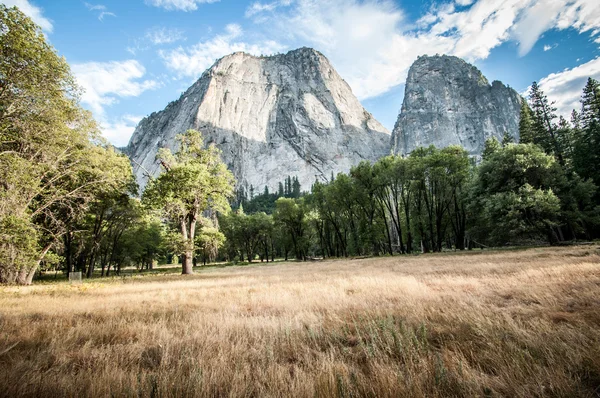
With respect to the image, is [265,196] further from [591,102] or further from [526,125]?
[591,102]

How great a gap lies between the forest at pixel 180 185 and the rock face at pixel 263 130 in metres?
116

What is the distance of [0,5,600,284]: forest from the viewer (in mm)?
12367

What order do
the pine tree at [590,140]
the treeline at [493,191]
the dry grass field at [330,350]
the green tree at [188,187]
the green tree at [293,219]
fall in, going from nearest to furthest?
the dry grass field at [330,350] < the green tree at [188,187] < the treeline at [493,191] < the pine tree at [590,140] < the green tree at [293,219]

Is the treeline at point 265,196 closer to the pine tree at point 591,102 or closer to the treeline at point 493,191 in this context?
the treeline at point 493,191

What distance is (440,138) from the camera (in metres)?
168

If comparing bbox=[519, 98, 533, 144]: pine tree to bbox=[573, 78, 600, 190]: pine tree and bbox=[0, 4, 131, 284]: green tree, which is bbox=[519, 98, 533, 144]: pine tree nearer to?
bbox=[573, 78, 600, 190]: pine tree

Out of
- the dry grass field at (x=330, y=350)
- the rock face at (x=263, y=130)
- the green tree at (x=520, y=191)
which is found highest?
the rock face at (x=263, y=130)

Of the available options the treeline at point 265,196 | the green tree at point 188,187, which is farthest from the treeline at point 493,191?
the treeline at point 265,196

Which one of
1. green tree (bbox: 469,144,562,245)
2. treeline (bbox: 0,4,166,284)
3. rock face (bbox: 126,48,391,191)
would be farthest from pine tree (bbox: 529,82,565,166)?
rock face (bbox: 126,48,391,191)

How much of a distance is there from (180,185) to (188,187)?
2.03 feet

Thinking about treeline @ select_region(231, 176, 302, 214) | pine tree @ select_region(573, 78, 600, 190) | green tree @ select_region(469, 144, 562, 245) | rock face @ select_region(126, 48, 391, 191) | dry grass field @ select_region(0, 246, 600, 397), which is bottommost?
dry grass field @ select_region(0, 246, 600, 397)

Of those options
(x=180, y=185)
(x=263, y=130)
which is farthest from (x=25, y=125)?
(x=263, y=130)

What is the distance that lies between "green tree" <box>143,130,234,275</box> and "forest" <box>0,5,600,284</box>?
105 mm

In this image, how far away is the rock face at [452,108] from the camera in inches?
6540
